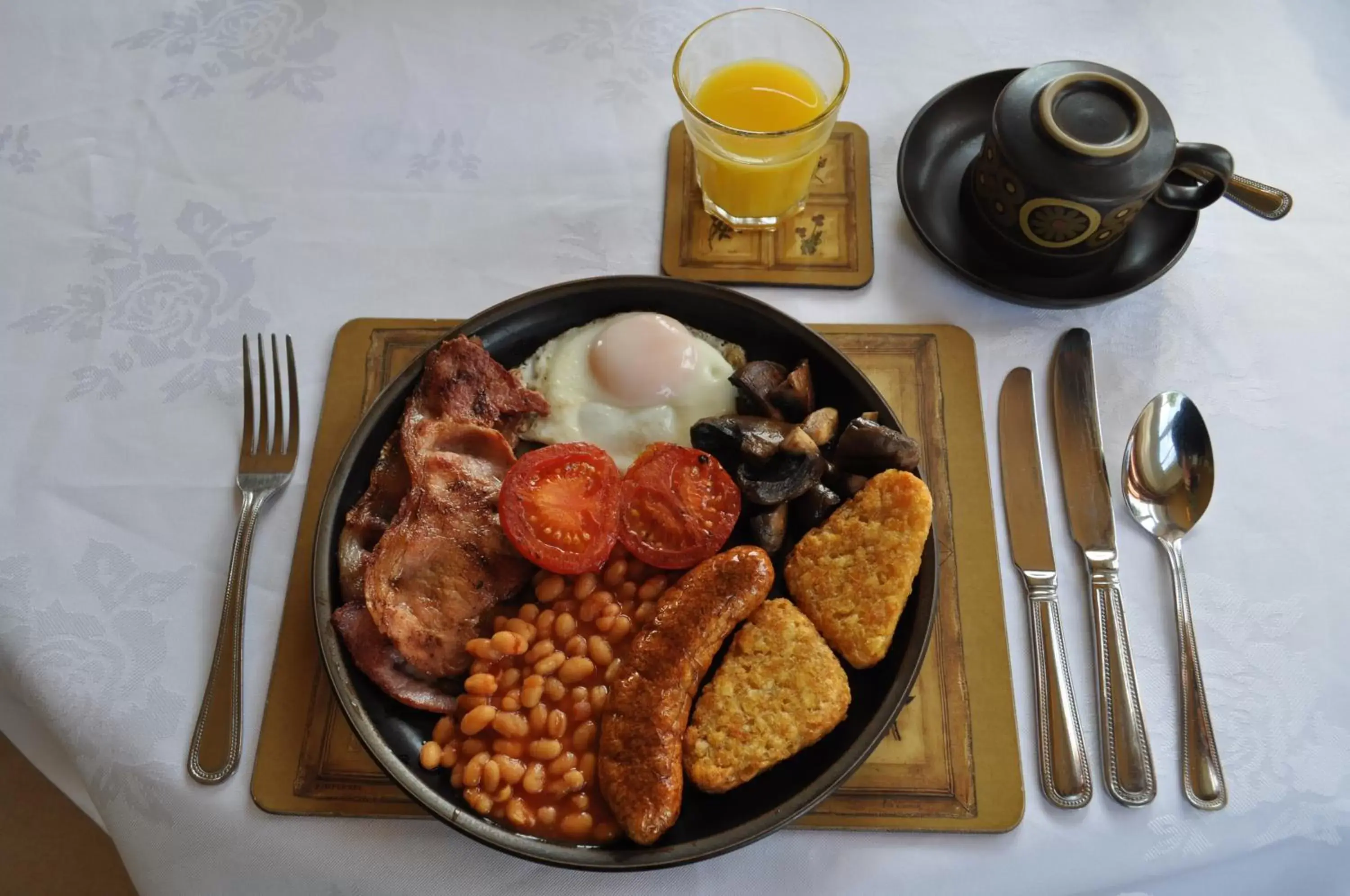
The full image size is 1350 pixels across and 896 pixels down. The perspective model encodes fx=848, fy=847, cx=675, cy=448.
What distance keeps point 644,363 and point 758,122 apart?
83 centimetres

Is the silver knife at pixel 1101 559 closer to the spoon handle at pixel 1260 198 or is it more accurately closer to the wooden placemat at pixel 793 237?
the spoon handle at pixel 1260 198

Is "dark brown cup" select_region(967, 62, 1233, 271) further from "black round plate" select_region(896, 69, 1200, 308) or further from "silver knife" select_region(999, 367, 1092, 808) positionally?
"silver knife" select_region(999, 367, 1092, 808)

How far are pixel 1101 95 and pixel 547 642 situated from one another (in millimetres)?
1902

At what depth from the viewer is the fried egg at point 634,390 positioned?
2.22 metres

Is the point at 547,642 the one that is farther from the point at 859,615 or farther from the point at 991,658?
the point at 991,658

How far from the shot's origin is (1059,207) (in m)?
2.17

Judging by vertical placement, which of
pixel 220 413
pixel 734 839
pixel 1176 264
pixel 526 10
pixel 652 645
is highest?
pixel 526 10

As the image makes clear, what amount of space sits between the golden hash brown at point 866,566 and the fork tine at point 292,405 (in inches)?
54.2

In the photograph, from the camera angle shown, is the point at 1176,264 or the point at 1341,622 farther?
the point at 1176,264

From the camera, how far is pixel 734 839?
1.68m

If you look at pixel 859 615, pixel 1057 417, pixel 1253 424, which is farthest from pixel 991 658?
pixel 1253 424

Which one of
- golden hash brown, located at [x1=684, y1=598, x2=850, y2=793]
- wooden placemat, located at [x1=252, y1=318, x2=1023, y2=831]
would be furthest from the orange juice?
golden hash brown, located at [x1=684, y1=598, x2=850, y2=793]

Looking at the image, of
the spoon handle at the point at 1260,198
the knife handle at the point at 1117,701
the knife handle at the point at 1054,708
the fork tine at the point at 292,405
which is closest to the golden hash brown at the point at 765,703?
the knife handle at the point at 1054,708

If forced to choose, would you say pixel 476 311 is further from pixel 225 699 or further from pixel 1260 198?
pixel 1260 198
